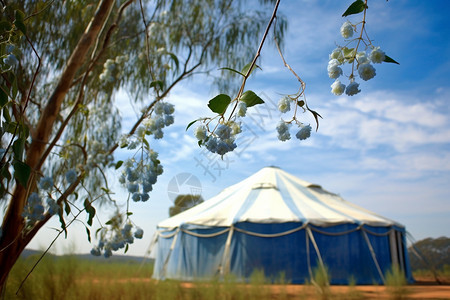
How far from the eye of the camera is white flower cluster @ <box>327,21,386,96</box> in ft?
2.36

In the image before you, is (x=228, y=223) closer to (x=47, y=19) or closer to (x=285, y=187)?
(x=285, y=187)

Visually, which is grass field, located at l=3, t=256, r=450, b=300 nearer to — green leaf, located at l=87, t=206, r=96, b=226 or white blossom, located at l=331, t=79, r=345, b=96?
green leaf, located at l=87, t=206, r=96, b=226

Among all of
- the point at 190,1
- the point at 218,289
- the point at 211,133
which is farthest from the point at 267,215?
the point at 211,133

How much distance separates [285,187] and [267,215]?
148 cm

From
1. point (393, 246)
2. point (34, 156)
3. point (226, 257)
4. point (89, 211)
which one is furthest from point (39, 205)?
point (393, 246)

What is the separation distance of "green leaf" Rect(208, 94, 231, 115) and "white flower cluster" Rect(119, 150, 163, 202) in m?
0.72

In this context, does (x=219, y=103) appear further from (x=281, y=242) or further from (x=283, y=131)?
(x=281, y=242)

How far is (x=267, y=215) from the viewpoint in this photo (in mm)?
5879

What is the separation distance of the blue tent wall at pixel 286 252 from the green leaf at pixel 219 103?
509 centimetres

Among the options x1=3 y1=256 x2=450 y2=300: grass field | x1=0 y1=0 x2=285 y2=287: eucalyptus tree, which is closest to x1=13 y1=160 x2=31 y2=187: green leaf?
x1=0 y1=0 x2=285 y2=287: eucalyptus tree

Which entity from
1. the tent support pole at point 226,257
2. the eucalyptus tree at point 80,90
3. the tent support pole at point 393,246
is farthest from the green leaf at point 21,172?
the tent support pole at point 393,246

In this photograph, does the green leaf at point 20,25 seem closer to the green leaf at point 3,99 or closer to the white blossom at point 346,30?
the green leaf at point 3,99

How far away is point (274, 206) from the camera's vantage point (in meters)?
6.25

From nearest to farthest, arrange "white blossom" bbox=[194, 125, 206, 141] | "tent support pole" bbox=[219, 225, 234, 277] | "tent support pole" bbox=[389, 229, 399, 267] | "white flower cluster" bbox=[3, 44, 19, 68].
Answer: "white blossom" bbox=[194, 125, 206, 141] < "white flower cluster" bbox=[3, 44, 19, 68] < "tent support pole" bbox=[219, 225, 234, 277] < "tent support pole" bbox=[389, 229, 399, 267]
